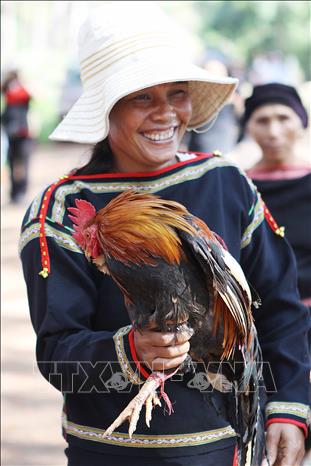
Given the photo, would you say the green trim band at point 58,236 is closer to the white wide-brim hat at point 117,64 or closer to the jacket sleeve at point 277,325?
the white wide-brim hat at point 117,64

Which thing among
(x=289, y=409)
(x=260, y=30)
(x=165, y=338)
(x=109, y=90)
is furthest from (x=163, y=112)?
(x=260, y=30)

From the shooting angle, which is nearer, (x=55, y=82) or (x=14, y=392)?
(x=14, y=392)

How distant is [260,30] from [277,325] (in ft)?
143

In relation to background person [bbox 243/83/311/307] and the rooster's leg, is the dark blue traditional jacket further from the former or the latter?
background person [bbox 243/83/311/307]

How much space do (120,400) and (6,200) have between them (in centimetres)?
1118

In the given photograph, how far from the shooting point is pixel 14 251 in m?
9.96

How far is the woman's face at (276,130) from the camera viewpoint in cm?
434

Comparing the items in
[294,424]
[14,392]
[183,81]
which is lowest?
[14,392]

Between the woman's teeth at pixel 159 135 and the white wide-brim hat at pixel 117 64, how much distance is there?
14 centimetres

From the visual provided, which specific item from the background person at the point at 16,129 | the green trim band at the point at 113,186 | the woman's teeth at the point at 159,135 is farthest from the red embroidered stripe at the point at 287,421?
the background person at the point at 16,129

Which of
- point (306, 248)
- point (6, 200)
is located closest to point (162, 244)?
point (306, 248)

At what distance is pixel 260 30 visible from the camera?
44125mm

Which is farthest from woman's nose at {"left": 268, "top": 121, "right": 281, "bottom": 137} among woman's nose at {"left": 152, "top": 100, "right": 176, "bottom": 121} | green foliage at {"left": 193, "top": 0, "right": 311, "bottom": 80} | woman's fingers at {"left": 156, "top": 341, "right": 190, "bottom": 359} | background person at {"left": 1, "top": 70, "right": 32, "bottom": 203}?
green foliage at {"left": 193, "top": 0, "right": 311, "bottom": 80}

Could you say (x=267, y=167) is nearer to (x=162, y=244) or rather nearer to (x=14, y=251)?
(x=162, y=244)
